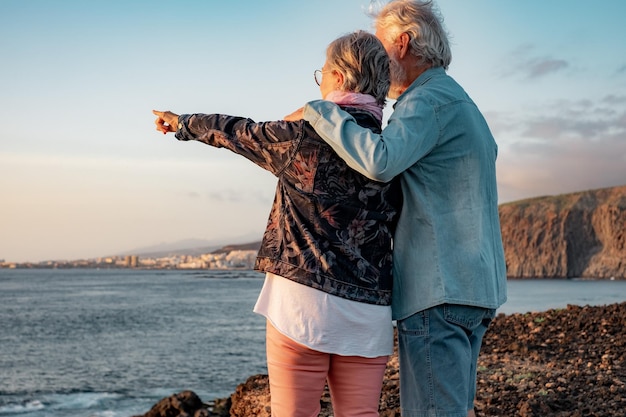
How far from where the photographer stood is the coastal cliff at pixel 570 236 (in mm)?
97562

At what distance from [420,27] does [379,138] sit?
0.54 meters

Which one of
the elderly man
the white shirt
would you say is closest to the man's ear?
the elderly man

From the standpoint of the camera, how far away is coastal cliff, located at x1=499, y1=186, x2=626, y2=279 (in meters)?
97.6

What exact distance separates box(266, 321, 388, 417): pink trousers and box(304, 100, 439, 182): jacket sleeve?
2.06 ft

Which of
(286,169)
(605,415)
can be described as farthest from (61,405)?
(286,169)

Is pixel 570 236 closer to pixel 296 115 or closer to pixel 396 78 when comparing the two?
pixel 396 78

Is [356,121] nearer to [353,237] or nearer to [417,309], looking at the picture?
[353,237]

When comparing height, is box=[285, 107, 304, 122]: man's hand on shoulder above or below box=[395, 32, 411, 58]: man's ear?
below

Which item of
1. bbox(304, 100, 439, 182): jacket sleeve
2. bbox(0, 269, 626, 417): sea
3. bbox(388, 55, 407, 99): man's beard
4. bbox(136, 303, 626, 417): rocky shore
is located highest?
bbox(388, 55, 407, 99): man's beard

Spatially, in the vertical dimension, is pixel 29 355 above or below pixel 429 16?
below

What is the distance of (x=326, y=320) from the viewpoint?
7.52ft

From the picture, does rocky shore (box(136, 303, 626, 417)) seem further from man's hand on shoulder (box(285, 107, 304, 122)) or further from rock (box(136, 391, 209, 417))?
man's hand on shoulder (box(285, 107, 304, 122))

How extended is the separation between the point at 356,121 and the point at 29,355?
27851 mm

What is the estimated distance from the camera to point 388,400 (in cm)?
568
